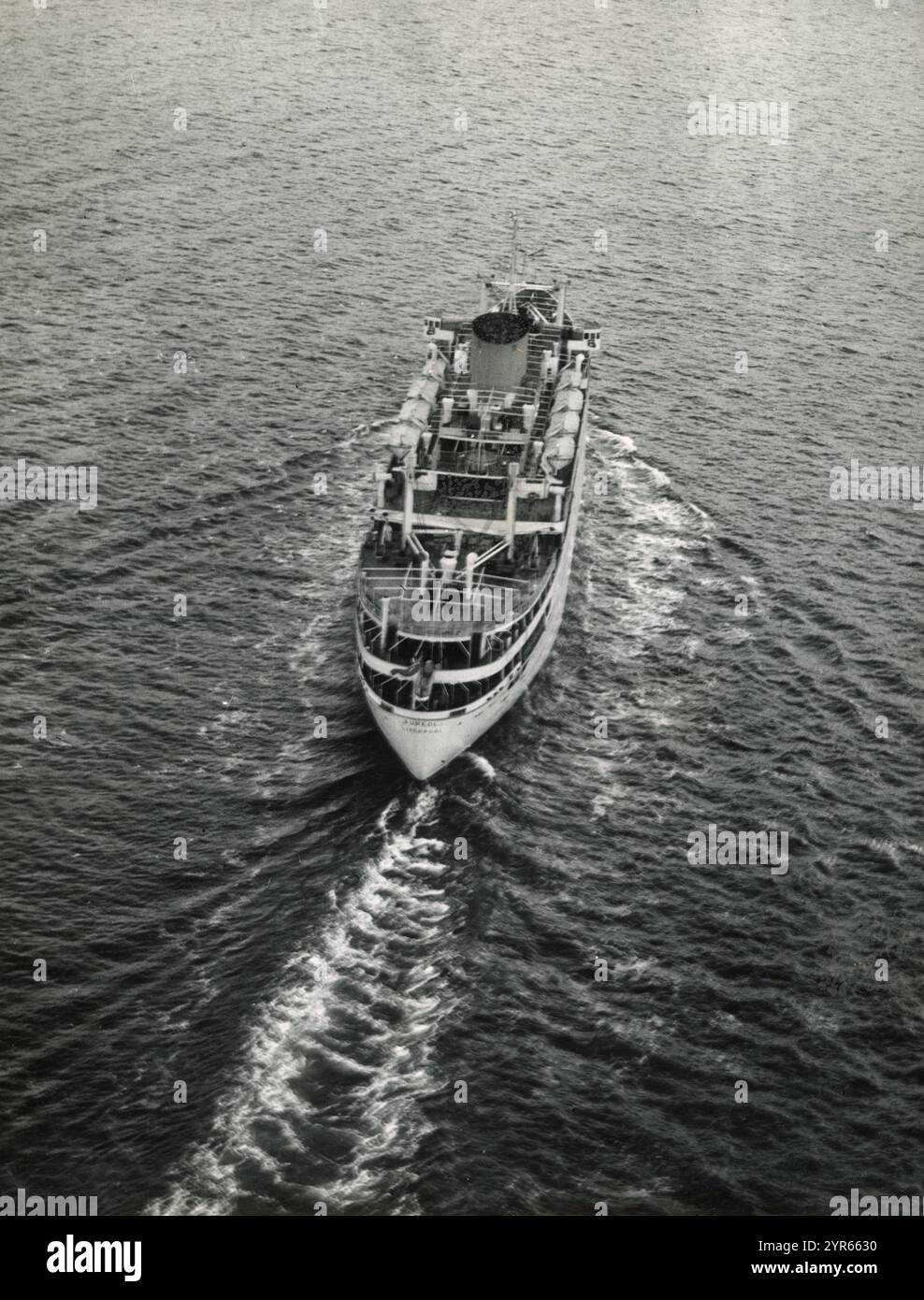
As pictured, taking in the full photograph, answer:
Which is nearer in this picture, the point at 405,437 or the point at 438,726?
the point at 438,726

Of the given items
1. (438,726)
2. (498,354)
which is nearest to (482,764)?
(438,726)

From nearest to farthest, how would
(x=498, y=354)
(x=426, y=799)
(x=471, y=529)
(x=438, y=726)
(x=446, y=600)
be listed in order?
(x=426, y=799), (x=438, y=726), (x=446, y=600), (x=471, y=529), (x=498, y=354)

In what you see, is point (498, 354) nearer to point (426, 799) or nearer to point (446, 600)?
A: point (446, 600)

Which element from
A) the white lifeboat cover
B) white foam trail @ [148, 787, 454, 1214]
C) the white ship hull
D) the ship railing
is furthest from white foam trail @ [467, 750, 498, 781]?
the white lifeboat cover

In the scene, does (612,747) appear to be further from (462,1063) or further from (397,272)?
(397,272)

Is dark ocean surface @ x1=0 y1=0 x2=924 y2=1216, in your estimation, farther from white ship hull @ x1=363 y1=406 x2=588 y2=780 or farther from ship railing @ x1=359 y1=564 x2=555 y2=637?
ship railing @ x1=359 y1=564 x2=555 y2=637

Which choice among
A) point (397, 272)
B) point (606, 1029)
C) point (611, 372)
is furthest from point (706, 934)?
point (397, 272)

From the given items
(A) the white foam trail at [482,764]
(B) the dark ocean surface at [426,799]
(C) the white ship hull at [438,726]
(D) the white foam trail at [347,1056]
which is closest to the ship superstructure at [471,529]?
(C) the white ship hull at [438,726]
